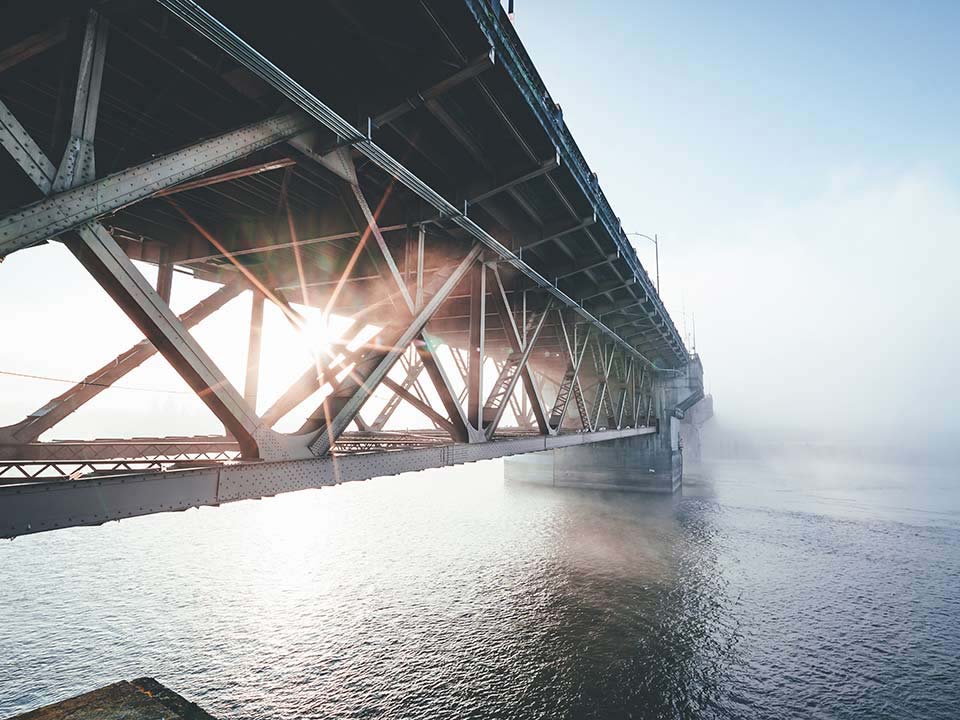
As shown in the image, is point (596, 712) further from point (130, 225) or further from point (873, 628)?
point (130, 225)

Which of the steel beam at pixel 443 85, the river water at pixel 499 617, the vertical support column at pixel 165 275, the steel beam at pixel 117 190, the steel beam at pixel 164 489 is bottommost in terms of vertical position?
the river water at pixel 499 617

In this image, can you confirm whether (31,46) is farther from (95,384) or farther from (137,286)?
(95,384)

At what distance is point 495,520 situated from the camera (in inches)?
1299

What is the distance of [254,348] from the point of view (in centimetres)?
1098

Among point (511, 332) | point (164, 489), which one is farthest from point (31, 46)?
point (511, 332)

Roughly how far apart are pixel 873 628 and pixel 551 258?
1825cm

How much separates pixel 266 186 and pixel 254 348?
406 centimetres

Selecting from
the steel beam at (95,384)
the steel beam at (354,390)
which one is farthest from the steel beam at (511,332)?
the steel beam at (95,384)

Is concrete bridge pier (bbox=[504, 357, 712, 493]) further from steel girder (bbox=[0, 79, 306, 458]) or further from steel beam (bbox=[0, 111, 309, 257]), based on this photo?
steel beam (bbox=[0, 111, 309, 257])

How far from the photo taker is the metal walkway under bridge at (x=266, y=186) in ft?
13.5

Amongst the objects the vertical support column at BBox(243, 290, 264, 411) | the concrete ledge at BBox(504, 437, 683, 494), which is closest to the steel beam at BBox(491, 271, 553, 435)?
the vertical support column at BBox(243, 290, 264, 411)

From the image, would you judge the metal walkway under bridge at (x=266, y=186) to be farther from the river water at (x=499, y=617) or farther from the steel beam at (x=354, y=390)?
the river water at (x=499, y=617)

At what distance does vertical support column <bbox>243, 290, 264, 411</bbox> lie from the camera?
10.8 metres

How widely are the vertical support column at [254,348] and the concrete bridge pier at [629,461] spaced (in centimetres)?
3233
